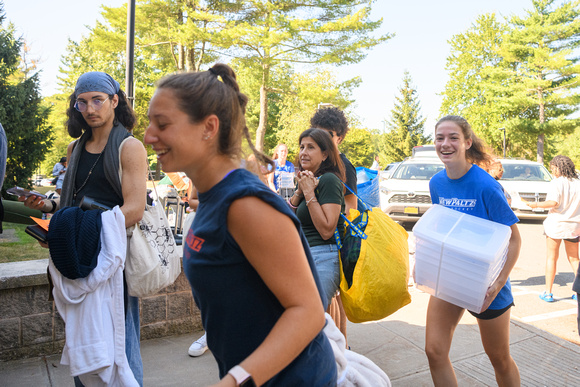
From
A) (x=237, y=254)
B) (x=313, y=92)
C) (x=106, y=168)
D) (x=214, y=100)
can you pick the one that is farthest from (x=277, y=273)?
(x=313, y=92)

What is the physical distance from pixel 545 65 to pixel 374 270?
38311 mm

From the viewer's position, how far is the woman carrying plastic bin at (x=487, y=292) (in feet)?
8.86

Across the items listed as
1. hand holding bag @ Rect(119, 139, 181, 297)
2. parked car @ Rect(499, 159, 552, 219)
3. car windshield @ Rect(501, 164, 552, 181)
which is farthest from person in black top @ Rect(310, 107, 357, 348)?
car windshield @ Rect(501, 164, 552, 181)

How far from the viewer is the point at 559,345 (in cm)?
434

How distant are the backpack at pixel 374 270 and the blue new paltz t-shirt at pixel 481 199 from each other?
42cm

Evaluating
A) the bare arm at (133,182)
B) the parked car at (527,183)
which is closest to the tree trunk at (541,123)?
the parked car at (527,183)

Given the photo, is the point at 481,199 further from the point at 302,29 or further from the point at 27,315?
the point at 302,29

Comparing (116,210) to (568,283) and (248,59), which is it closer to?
(568,283)

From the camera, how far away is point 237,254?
1.18 m

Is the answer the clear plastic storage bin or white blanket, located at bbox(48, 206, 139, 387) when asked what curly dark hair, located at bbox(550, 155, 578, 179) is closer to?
the clear plastic storage bin

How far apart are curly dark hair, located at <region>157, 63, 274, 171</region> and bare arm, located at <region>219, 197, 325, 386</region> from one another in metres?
0.29

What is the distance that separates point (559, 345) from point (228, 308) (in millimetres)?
4342

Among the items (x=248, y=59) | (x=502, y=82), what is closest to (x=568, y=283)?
(x=248, y=59)

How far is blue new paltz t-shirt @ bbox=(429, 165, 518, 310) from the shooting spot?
2.70m
